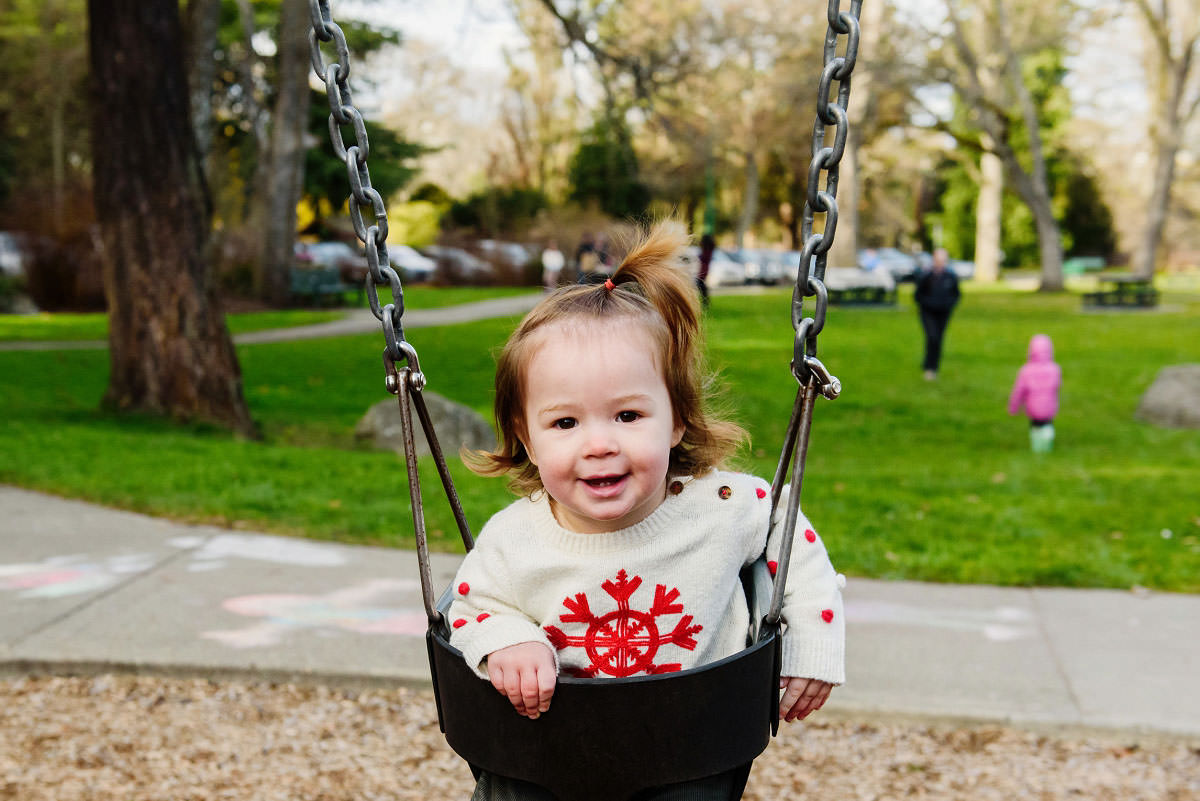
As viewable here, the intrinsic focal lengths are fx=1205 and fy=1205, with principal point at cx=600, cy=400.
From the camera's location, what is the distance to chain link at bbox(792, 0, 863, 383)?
67.8 inches

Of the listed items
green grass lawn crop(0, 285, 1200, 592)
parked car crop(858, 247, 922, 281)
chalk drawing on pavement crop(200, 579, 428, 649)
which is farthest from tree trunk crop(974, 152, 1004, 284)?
chalk drawing on pavement crop(200, 579, 428, 649)

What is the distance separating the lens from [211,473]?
6.58 metres

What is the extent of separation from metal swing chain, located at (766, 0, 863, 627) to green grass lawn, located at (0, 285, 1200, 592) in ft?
1.19

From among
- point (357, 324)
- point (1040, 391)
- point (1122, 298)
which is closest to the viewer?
point (1040, 391)

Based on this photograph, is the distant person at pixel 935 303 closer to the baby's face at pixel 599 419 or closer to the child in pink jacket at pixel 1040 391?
the child in pink jacket at pixel 1040 391

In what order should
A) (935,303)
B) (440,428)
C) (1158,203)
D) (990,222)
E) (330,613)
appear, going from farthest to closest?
(990,222)
(1158,203)
(935,303)
(440,428)
(330,613)

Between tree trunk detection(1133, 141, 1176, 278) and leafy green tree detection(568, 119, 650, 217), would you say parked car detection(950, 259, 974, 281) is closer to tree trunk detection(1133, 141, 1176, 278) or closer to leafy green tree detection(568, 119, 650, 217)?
leafy green tree detection(568, 119, 650, 217)

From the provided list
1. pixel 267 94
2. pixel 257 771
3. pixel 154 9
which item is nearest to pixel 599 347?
pixel 257 771

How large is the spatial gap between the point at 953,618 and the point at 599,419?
2.92m

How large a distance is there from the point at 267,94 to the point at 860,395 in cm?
2484

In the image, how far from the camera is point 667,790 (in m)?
1.77

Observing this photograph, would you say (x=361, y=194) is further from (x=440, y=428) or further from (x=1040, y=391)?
(x=1040, y=391)

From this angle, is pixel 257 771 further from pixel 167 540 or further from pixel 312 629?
pixel 167 540

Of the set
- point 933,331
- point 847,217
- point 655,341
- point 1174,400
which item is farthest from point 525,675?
point 847,217
